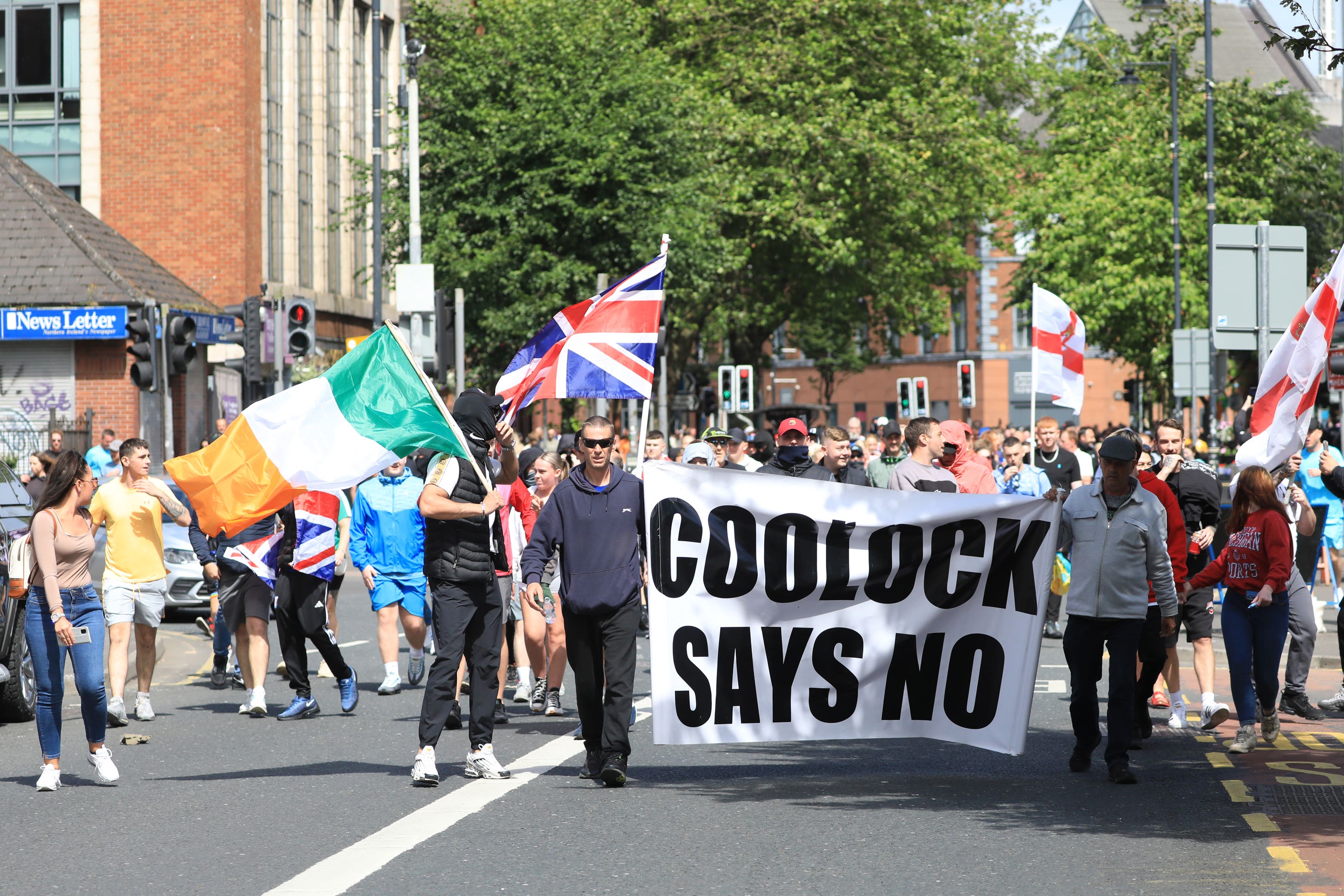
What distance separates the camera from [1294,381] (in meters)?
9.52

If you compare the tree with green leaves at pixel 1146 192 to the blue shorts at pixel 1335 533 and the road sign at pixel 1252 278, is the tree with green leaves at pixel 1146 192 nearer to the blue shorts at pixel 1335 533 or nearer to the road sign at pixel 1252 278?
the blue shorts at pixel 1335 533

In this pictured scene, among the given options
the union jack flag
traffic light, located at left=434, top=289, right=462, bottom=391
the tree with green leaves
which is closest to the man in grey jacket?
the union jack flag

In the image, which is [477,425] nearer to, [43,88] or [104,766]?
[104,766]

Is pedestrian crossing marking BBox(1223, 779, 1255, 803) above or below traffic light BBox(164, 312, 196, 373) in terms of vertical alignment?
below

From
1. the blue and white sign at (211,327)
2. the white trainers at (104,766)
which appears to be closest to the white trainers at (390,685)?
the white trainers at (104,766)

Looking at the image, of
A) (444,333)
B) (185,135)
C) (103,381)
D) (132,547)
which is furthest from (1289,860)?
(185,135)

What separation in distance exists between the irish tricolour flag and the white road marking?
1.79 meters

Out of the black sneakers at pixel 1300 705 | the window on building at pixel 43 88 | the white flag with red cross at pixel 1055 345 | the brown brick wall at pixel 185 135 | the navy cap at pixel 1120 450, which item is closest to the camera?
the navy cap at pixel 1120 450

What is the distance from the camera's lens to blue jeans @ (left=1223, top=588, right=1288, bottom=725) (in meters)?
10.2

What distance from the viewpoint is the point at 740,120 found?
39.2 m

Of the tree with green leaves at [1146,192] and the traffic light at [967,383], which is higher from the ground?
the tree with green leaves at [1146,192]

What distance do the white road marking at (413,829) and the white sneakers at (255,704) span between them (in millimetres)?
2418

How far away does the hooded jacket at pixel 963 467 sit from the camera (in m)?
13.3

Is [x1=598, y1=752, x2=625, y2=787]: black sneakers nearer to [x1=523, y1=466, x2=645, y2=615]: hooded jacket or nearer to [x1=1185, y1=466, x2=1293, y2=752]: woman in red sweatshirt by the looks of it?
[x1=523, y1=466, x2=645, y2=615]: hooded jacket
